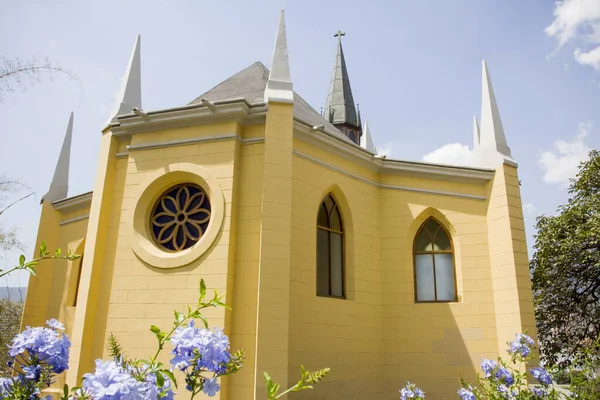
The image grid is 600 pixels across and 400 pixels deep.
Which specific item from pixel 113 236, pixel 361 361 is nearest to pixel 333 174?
pixel 361 361

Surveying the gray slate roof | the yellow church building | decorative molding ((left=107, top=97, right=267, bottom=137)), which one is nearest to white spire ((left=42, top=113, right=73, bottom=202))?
the yellow church building

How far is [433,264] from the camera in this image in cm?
1082

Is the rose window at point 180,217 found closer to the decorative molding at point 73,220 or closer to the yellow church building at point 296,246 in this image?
the yellow church building at point 296,246

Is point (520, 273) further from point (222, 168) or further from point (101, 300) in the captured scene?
point (101, 300)

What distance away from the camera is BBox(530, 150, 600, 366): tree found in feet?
48.3

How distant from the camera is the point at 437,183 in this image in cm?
1117

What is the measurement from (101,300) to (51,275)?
197 inches

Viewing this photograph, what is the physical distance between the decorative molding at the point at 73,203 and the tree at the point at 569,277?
14117 millimetres

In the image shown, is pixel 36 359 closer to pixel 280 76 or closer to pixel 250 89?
pixel 280 76

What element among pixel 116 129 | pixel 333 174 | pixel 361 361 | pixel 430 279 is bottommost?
pixel 361 361

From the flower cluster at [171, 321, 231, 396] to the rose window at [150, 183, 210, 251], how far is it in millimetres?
7083

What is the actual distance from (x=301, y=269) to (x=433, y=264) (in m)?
3.55

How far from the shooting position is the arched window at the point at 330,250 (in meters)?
9.84

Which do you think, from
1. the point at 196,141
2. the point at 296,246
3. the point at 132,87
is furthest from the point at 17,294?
the point at 296,246
